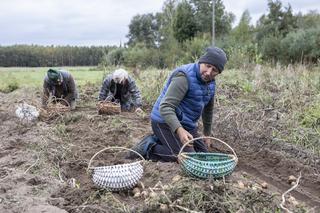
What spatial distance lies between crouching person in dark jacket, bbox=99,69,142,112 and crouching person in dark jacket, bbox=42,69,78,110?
2.17ft

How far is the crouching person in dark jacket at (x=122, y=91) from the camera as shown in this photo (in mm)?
8493

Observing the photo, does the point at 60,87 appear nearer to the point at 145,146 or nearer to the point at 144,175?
the point at 145,146

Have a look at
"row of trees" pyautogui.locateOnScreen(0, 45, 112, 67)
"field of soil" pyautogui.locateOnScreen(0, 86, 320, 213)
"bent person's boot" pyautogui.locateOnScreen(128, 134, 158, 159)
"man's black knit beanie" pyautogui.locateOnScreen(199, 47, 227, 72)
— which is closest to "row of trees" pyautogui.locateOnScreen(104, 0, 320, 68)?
"row of trees" pyautogui.locateOnScreen(0, 45, 112, 67)

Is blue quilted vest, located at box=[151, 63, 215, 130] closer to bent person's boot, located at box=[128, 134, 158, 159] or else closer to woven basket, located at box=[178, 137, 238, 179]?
bent person's boot, located at box=[128, 134, 158, 159]

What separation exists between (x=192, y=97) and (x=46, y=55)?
3396 centimetres

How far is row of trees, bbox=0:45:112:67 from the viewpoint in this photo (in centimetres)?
3400

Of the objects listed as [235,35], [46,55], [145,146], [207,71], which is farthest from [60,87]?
[46,55]

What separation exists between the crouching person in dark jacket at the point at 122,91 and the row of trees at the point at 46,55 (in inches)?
969

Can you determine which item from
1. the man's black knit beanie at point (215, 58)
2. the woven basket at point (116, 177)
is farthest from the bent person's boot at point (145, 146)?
the man's black knit beanie at point (215, 58)

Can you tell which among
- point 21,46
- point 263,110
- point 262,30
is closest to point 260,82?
point 263,110

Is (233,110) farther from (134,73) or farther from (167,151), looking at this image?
(134,73)

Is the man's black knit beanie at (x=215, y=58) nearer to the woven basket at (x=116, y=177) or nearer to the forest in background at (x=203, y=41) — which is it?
the woven basket at (x=116, y=177)

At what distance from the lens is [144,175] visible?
4.68 meters

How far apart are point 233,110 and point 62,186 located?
432 centimetres
